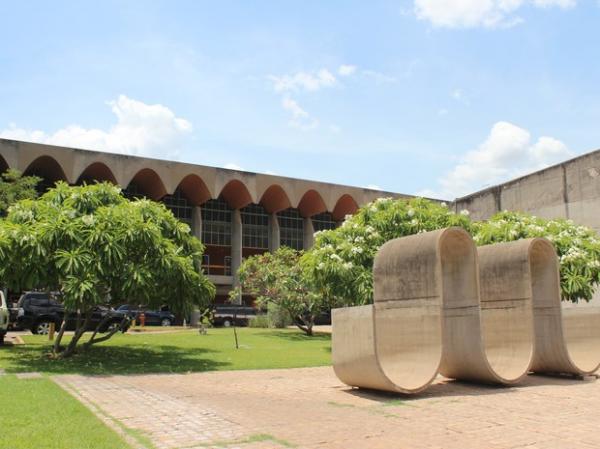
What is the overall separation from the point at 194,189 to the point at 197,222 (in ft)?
8.92

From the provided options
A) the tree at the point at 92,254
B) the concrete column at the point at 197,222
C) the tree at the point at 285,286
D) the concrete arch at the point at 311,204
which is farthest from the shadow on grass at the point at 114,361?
the concrete arch at the point at 311,204

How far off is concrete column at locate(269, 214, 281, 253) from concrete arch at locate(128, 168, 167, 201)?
11.3m

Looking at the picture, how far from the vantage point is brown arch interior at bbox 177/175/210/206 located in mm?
46906

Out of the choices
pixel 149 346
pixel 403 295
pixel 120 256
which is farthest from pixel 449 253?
pixel 149 346

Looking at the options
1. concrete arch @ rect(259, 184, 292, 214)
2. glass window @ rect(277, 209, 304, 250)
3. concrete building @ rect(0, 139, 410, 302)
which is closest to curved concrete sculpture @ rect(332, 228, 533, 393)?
concrete building @ rect(0, 139, 410, 302)

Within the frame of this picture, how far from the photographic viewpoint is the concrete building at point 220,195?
1608 inches

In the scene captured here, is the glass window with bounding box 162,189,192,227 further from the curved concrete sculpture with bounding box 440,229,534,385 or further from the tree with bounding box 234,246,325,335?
the curved concrete sculpture with bounding box 440,229,534,385

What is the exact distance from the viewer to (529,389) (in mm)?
11164

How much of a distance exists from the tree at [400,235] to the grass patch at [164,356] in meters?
2.60

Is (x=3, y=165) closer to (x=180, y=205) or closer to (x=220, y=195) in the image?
(x=180, y=205)

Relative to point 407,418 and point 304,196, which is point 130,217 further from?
point 304,196

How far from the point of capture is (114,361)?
1642 cm

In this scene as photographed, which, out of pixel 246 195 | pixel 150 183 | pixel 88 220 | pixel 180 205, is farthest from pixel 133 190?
pixel 88 220

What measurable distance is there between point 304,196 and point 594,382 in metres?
42.2
